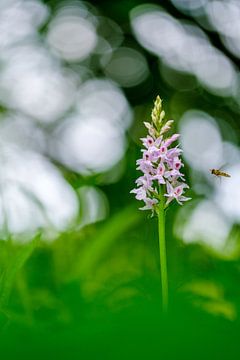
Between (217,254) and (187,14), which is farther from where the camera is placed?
(187,14)

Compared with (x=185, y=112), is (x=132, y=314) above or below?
above

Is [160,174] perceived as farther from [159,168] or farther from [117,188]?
[117,188]

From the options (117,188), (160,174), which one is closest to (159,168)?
(160,174)

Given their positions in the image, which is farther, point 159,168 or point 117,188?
point 117,188

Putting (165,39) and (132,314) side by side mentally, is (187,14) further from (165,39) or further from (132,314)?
(132,314)

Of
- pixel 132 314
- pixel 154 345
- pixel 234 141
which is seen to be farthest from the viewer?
pixel 234 141

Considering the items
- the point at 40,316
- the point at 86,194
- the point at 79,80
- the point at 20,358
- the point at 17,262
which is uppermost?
the point at 20,358

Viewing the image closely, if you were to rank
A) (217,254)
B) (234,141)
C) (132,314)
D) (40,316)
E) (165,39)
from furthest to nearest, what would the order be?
(165,39) < (234,141) < (217,254) < (40,316) < (132,314)

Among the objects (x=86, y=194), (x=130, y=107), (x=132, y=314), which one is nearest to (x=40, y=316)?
(x=86, y=194)

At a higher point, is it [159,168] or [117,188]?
[159,168]

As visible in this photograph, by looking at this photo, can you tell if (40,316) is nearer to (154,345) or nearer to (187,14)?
(154,345)
